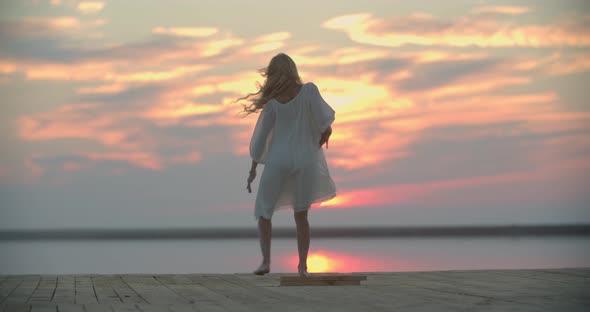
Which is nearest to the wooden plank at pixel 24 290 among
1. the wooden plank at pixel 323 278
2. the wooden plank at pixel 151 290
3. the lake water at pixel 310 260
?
the wooden plank at pixel 151 290

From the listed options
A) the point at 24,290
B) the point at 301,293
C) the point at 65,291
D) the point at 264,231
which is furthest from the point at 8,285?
the point at 301,293

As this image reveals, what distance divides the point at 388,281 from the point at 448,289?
2.71 ft

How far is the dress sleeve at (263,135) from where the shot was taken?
6551 mm

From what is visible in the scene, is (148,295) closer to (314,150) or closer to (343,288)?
(343,288)

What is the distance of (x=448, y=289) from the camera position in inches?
217

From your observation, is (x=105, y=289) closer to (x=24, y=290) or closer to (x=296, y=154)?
(x=24, y=290)

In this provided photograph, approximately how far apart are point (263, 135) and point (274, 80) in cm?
46

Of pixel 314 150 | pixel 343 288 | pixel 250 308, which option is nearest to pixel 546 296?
pixel 343 288

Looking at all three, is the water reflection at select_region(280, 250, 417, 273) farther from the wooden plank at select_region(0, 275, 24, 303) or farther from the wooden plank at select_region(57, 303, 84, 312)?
the wooden plank at select_region(57, 303, 84, 312)

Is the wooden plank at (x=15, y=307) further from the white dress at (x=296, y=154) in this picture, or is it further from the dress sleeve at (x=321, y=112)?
the dress sleeve at (x=321, y=112)

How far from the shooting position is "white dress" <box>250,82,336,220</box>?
6.43 m

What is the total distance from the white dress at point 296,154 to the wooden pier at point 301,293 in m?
0.65

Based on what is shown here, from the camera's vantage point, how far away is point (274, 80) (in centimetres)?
642

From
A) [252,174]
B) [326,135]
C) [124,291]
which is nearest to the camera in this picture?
[124,291]
